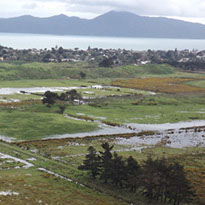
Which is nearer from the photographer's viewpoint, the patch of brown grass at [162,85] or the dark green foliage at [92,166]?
the dark green foliage at [92,166]

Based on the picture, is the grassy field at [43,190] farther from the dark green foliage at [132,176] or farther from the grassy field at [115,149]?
the dark green foliage at [132,176]

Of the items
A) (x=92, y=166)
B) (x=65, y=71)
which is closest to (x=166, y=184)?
(x=92, y=166)

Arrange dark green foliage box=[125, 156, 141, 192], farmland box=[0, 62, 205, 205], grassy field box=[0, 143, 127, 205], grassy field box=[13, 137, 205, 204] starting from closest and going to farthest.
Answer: grassy field box=[0, 143, 127, 205], dark green foliage box=[125, 156, 141, 192], farmland box=[0, 62, 205, 205], grassy field box=[13, 137, 205, 204]

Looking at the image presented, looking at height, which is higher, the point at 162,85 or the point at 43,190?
the point at 162,85

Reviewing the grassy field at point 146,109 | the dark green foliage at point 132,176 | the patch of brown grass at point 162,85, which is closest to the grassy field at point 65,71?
the patch of brown grass at point 162,85

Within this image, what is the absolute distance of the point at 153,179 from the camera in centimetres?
3681

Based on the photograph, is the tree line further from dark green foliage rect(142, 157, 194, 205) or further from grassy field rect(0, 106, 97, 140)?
grassy field rect(0, 106, 97, 140)

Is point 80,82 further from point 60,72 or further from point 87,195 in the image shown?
point 87,195

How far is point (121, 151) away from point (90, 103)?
40.1m

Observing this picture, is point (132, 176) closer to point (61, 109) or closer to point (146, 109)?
point (61, 109)

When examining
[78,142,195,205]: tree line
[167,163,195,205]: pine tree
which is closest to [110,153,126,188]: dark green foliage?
[78,142,195,205]: tree line

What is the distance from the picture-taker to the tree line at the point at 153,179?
1442 inches

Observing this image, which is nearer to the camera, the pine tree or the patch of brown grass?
the pine tree

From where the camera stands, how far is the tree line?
36.6 metres
